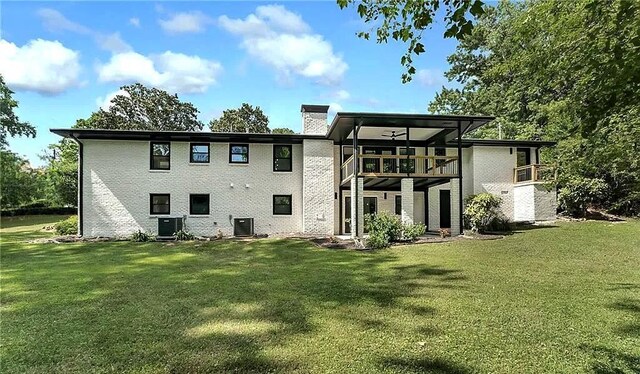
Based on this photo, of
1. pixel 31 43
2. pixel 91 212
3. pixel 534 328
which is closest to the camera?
pixel 534 328

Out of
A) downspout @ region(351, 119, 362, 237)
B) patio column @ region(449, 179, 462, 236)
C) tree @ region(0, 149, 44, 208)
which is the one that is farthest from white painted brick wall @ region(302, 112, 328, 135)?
tree @ region(0, 149, 44, 208)

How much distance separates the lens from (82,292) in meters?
7.18

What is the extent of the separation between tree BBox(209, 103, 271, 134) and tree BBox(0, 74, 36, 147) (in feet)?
61.6

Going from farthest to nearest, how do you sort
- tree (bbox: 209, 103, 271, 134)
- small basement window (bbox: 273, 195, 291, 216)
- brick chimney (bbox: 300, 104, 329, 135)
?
1. tree (bbox: 209, 103, 271, 134)
2. small basement window (bbox: 273, 195, 291, 216)
3. brick chimney (bbox: 300, 104, 329, 135)

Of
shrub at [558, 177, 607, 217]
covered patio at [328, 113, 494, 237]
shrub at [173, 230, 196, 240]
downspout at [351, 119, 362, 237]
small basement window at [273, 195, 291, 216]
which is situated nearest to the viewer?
covered patio at [328, 113, 494, 237]

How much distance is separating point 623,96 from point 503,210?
738 inches

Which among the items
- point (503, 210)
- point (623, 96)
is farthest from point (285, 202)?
point (623, 96)

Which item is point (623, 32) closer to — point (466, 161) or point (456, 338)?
point (456, 338)

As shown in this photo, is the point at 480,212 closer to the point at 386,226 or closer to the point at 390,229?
the point at 390,229

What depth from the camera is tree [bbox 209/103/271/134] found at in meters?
46.4

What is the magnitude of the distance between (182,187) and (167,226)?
2042mm

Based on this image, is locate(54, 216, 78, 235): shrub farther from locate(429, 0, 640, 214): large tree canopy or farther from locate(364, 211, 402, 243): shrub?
locate(429, 0, 640, 214): large tree canopy

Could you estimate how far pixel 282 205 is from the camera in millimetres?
18844

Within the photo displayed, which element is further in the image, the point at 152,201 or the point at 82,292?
the point at 152,201
